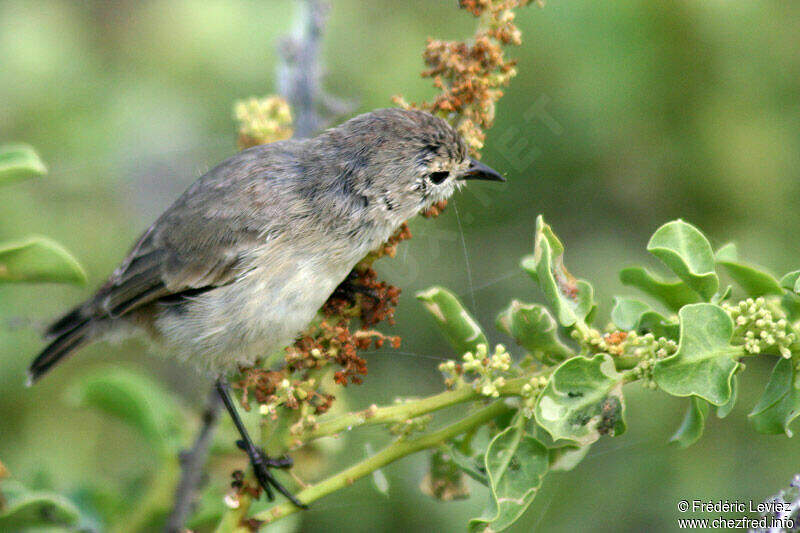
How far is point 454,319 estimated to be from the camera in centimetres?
204

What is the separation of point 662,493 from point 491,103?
5.13ft

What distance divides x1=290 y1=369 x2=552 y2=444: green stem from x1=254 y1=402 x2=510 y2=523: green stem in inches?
2.2

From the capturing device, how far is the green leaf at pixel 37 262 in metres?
2.46

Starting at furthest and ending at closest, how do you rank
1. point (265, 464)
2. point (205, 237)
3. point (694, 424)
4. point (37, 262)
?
point (205, 237) < point (37, 262) < point (265, 464) < point (694, 424)

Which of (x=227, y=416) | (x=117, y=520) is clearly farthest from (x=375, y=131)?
(x=117, y=520)

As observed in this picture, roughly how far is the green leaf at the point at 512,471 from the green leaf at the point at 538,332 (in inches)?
8.4

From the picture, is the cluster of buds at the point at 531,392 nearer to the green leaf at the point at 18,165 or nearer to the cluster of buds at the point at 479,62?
the cluster of buds at the point at 479,62

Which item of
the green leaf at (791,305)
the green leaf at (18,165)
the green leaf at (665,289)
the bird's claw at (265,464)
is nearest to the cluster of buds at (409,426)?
the bird's claw at (265,464)

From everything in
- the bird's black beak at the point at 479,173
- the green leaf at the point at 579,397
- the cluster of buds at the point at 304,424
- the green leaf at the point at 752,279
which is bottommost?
the green leaf at the point at 579,397

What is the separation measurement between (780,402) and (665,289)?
377 millimetres

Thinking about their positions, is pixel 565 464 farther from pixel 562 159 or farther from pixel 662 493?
pixel 562 159

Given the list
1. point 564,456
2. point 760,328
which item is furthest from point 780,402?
point 564,456

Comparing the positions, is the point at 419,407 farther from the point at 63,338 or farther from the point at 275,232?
the point at 63,338

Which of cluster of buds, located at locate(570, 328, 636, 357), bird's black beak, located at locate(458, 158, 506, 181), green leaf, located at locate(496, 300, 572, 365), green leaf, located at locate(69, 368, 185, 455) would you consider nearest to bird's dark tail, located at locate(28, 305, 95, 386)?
green leaf, located at locate(69, 368, 185, 455)
